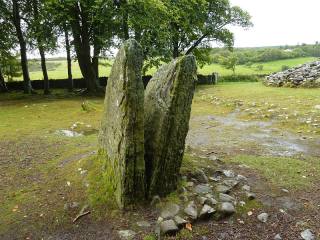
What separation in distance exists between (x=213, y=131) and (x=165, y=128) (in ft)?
24.4

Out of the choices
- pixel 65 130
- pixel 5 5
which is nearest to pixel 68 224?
pixel 65 130

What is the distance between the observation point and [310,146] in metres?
11.1

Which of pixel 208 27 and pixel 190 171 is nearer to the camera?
pixel 190 171

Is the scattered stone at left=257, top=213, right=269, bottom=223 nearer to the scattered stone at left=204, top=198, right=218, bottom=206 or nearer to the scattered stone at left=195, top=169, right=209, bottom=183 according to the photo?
the scattered stone at left=204, top=198, right=218, bottom=206

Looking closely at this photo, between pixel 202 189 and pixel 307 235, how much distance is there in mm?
2254

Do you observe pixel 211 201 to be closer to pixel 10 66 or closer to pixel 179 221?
pixel 179 221

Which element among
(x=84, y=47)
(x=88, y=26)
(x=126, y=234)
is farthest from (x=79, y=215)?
(x=88, y=26)

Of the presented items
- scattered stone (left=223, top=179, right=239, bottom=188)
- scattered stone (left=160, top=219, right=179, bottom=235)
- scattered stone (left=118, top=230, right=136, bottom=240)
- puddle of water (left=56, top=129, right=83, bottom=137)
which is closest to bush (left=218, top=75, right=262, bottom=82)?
puddle of water (left=56, top=129, right=83, bottom=137)

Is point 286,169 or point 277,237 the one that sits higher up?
point 286,169

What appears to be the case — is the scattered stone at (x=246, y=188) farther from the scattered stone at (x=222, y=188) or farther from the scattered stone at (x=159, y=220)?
the scattered stone at (x=159, y=220)

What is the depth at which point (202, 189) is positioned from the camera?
7266 millimetres

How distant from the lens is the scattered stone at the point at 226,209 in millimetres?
6522

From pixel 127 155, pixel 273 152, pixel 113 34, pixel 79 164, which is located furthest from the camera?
pixel 113 34

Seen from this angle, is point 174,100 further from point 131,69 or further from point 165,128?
point 131,69
